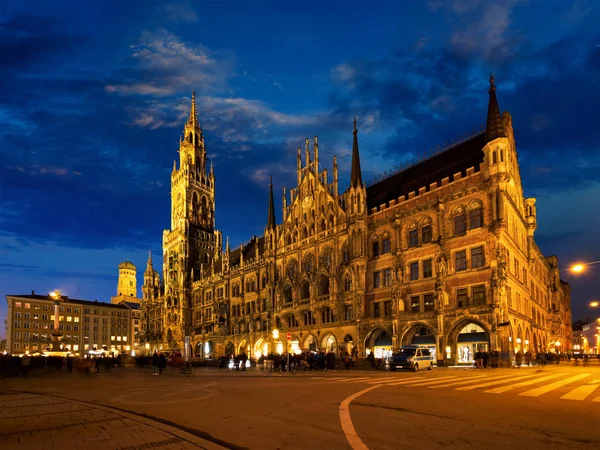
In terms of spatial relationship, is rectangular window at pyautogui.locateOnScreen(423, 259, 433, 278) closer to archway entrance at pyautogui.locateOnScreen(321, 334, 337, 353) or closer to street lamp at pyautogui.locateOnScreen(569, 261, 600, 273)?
archway entrance at pyautogui.locateOnScreen(321, 334, 337, 353)

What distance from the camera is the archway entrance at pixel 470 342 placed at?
44.8m

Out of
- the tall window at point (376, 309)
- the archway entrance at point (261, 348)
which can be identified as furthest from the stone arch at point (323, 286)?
the archway entrance at point (261, 348)

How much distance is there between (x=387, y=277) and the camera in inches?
2152

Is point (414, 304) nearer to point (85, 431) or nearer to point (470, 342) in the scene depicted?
point (470, 342)

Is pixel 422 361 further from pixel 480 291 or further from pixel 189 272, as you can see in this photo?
pixel 189 272

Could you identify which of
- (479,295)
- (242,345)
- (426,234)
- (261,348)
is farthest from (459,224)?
(242,345)

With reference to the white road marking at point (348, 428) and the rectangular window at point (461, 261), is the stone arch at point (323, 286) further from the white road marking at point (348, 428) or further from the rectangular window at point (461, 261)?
the white road marking at point (348, 428)

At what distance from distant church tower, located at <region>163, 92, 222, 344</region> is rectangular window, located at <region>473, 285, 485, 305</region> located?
59.0 m

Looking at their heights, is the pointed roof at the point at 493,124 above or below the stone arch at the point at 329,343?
above

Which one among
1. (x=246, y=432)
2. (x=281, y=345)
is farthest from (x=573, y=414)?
(x=281, y=345)

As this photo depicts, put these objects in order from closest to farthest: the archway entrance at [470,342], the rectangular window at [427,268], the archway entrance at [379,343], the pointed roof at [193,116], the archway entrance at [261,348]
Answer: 1. the archway entrance at [470,342]
2. the rectangular window at [427,268]
3. the archway entrance at [379,343]
4. the archway entrance at [261,348]
5. the pointed roof at [193,116]

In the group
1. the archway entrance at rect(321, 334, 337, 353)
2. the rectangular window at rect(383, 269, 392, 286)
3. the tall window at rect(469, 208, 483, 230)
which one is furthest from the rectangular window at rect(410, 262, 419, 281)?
the archway entrance at rect(321, 334, 337, 353)

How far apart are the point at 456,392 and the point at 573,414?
18.1 feet

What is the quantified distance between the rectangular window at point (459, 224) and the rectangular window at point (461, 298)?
5501mm
